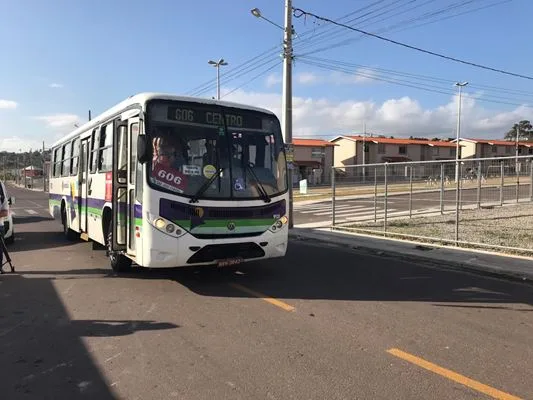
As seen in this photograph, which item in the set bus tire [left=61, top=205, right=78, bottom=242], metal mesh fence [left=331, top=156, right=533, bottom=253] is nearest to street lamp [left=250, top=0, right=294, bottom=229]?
metal mesh fence [left=331, top=156, right=533, bottom=253]

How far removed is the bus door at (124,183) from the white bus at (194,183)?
0.02 m

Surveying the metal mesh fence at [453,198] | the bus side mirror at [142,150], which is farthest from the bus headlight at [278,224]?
the metal mesh fence at [453,198]

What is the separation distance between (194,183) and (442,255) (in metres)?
6.24

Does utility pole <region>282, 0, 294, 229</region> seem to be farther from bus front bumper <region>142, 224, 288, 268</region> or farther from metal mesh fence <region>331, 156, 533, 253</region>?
bus front bumper <region>142, 224, 288, 268</region>

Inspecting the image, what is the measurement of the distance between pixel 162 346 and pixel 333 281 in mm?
3951

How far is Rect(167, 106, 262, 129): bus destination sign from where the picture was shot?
7746 millimetres

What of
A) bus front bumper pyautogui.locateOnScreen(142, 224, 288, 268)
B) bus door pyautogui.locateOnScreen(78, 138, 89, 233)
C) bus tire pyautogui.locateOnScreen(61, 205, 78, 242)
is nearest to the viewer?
bus front bumper pyautogui.locateOnScreen(142, 224, 288, 268)

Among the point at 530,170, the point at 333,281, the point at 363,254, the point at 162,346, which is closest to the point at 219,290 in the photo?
the point at 333,281

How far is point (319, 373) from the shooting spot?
14.8ft

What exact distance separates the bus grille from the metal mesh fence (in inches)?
251

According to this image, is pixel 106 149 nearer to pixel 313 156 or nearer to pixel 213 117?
pixel 213 117

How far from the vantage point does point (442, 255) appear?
11.1 metres

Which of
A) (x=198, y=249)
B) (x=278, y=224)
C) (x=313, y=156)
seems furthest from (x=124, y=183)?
(x=313, y=156)

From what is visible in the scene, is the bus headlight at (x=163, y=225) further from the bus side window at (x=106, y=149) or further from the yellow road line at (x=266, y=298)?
the bus side window at (x=106, y=149)
